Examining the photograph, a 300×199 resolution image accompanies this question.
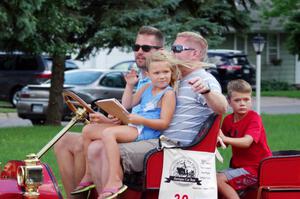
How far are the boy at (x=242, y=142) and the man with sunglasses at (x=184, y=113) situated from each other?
0.37m

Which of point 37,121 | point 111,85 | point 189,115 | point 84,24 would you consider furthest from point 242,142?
point 111,85

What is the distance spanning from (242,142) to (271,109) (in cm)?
1984

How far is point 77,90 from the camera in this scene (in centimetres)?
1948

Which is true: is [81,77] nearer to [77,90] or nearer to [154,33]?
[77,90]

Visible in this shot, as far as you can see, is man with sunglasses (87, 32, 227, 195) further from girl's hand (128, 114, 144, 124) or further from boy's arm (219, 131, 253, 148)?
boy's arm (219, 131, 253, 148)

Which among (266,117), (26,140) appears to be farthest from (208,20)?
(26,140)

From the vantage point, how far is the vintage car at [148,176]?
437 cm

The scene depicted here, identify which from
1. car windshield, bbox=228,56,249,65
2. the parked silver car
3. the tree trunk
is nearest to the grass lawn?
the tree trunk

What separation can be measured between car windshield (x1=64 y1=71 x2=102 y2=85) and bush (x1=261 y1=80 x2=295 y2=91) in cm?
1488

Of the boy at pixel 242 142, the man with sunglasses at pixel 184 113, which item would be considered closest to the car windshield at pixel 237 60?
the boy at pixel 242 142

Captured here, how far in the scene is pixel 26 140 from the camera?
13.2 metres

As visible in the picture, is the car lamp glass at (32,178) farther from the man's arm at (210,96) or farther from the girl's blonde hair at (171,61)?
the girl's blonde hair at (171,61)

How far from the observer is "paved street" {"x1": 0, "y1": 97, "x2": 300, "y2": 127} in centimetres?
2029

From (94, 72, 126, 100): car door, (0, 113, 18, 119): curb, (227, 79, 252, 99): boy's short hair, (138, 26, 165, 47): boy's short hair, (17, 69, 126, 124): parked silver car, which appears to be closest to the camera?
(227, 79, 252, 99): boy's short hair
